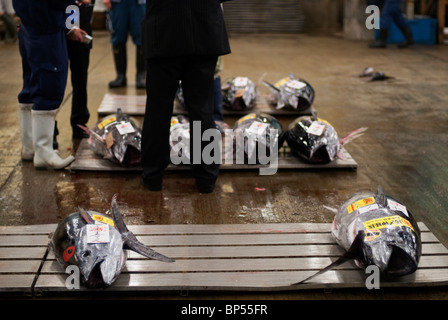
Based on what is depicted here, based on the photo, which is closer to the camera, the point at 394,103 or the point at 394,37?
the point at 394,103

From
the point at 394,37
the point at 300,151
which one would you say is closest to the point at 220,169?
the point at 300,151

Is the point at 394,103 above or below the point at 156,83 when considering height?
below

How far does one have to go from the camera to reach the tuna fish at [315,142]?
452 centimetres

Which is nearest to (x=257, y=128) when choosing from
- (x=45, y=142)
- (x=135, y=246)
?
(x=45, y=142)

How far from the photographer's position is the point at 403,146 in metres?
5.25

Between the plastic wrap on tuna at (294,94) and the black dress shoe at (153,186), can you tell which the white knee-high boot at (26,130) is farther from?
the plastic wrap on tuna at (294,94)

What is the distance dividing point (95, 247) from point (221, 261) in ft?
2.14

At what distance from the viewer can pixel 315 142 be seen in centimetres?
451

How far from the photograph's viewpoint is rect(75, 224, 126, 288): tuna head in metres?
2.76

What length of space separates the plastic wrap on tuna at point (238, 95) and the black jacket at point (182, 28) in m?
2.20

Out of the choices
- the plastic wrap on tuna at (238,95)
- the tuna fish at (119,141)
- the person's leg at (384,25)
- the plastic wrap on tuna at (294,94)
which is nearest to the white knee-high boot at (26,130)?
the tuna fish at (119,141)

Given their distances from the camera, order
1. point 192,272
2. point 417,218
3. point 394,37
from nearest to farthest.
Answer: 1. point 192,272
2. point 417,218
3. point 394,37

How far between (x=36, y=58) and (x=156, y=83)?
34.9 inches

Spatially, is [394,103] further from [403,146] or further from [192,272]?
[192,272]
